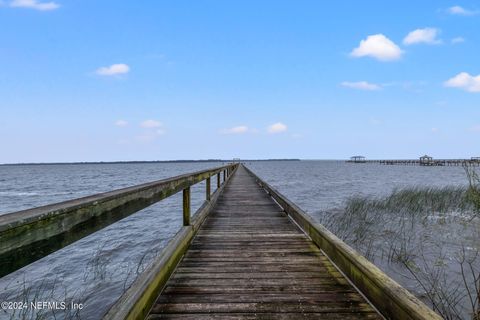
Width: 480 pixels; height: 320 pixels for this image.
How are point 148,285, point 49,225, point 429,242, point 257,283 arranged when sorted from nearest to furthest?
point 49,225, point 148,285, point 257,283, point 429,242

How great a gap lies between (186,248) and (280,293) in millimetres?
1886

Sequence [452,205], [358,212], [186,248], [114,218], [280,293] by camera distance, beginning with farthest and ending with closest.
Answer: [452,205] < [358,212] < [186,248] < [280,293] < [114,218]

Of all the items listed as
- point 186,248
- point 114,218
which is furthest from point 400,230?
point 114,218

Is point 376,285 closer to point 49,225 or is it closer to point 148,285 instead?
point 148,285

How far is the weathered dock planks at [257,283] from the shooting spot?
277cm

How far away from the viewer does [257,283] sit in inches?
134

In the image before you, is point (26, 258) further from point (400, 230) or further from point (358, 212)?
point (358, 212)

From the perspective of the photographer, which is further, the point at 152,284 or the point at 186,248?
the point at 186,248

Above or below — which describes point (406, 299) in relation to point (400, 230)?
above

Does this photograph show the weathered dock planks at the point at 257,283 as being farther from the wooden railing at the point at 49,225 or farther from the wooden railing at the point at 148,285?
the wooden railing at the point at 49,225

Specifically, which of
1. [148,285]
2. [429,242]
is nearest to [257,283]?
[148,285]

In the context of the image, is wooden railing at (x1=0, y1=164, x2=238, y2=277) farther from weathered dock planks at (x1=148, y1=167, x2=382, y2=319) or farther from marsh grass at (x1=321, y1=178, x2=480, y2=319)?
marsh grass at (x1=321, y1=178, x2=480, y2=319)

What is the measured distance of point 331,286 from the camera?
327cm

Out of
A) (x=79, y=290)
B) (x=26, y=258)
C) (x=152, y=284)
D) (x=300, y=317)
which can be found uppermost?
(x=26, y=258)
